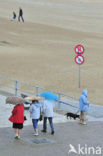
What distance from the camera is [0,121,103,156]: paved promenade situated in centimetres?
1042

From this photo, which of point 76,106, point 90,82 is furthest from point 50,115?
point 90,82

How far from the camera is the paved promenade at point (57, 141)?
10.4 m

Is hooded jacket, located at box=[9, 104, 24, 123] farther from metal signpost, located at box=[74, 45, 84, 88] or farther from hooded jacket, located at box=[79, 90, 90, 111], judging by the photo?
metal signpost, located at box=[74, 45, 84, 88]

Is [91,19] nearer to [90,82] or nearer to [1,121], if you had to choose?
[90,82]

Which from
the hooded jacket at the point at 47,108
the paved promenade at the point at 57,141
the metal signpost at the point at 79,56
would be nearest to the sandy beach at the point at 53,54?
the metal signpost at the point at 79,56

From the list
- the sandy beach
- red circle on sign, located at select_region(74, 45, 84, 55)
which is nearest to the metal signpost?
red circle on sign, located at select_region(74, 45, 84, 55)

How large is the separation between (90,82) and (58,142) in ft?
39.3

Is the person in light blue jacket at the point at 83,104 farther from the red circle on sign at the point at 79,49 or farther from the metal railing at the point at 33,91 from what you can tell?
the red circle on sign at the point at 79,49

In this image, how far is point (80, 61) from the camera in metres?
20.8

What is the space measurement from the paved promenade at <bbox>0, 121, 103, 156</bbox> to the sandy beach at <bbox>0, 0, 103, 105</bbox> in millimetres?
5513

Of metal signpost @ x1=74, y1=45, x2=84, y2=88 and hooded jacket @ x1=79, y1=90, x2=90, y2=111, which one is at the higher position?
metal signpost @ x1=74, y1=45, x2=84, y2=88

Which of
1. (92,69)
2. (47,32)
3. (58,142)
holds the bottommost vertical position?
(58,142)

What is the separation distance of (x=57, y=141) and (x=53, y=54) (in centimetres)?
2208

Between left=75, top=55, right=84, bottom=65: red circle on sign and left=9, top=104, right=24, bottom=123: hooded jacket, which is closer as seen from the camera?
left=9, top=104, right=24, bottom=123: hooded jacket
